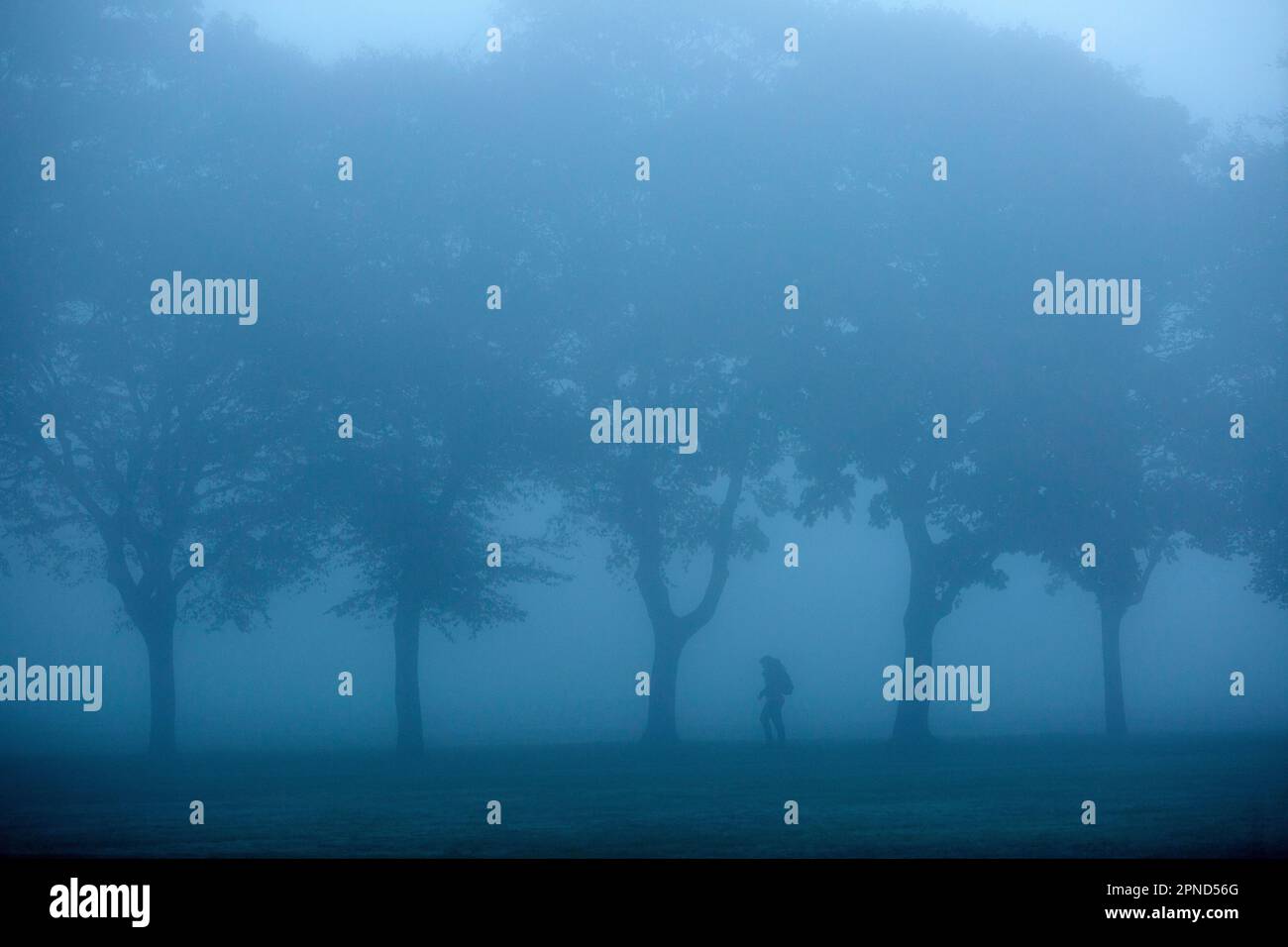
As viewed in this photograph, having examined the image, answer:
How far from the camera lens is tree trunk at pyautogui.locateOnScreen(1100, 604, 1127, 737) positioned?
15.0m

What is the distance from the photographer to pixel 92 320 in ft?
51.4

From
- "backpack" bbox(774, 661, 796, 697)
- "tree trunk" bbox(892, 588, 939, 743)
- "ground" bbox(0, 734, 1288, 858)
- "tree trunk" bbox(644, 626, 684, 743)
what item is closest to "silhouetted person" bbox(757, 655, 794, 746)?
"backpack" bbox(774, 661, 796, 697)

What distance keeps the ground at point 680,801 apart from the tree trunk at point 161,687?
27 centimetres

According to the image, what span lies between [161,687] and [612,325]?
665 cm

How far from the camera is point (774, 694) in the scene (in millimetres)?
14617

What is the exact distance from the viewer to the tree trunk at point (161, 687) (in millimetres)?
14570

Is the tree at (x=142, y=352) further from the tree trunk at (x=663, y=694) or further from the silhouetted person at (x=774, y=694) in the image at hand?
the silhouetted person at (x=774, y=694)

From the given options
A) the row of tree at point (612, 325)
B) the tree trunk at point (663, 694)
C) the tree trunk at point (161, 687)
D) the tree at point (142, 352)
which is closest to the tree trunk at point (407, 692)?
the row of tree at point (612, 325)

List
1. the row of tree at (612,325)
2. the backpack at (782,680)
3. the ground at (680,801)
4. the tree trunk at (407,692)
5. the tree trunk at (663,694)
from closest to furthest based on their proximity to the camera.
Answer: the ground at (680,801) < the backpack at (782,680) < the tree trunk at (663,694) < the tree trunk at (407,692) < the row of tree at (612,325)

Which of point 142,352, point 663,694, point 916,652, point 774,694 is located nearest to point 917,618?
point 916,652

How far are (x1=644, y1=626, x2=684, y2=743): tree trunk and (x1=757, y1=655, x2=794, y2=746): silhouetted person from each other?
100cm

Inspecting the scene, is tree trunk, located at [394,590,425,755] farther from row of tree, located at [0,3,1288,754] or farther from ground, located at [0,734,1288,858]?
ground, located at [0,734,1288,858]

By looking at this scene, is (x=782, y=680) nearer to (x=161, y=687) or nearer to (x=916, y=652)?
(x=916, y=652)
